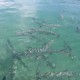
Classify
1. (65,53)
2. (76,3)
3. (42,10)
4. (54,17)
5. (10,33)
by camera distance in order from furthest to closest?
(76,3)
(42,10)
(54,17)
(10,33)
(65,53)

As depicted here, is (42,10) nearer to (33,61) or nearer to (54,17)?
(54,17)

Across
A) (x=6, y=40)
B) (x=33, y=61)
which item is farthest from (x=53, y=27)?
(x=33, y=61)

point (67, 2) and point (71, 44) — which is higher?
point (71, 44)

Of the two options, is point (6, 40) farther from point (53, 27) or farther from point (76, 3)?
point (76, 3)

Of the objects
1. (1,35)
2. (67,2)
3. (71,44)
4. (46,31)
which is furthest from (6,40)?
(67,2)

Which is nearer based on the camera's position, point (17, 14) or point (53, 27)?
point (53, 27)

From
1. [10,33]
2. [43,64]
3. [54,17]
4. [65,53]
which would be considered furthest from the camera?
[54,17]
